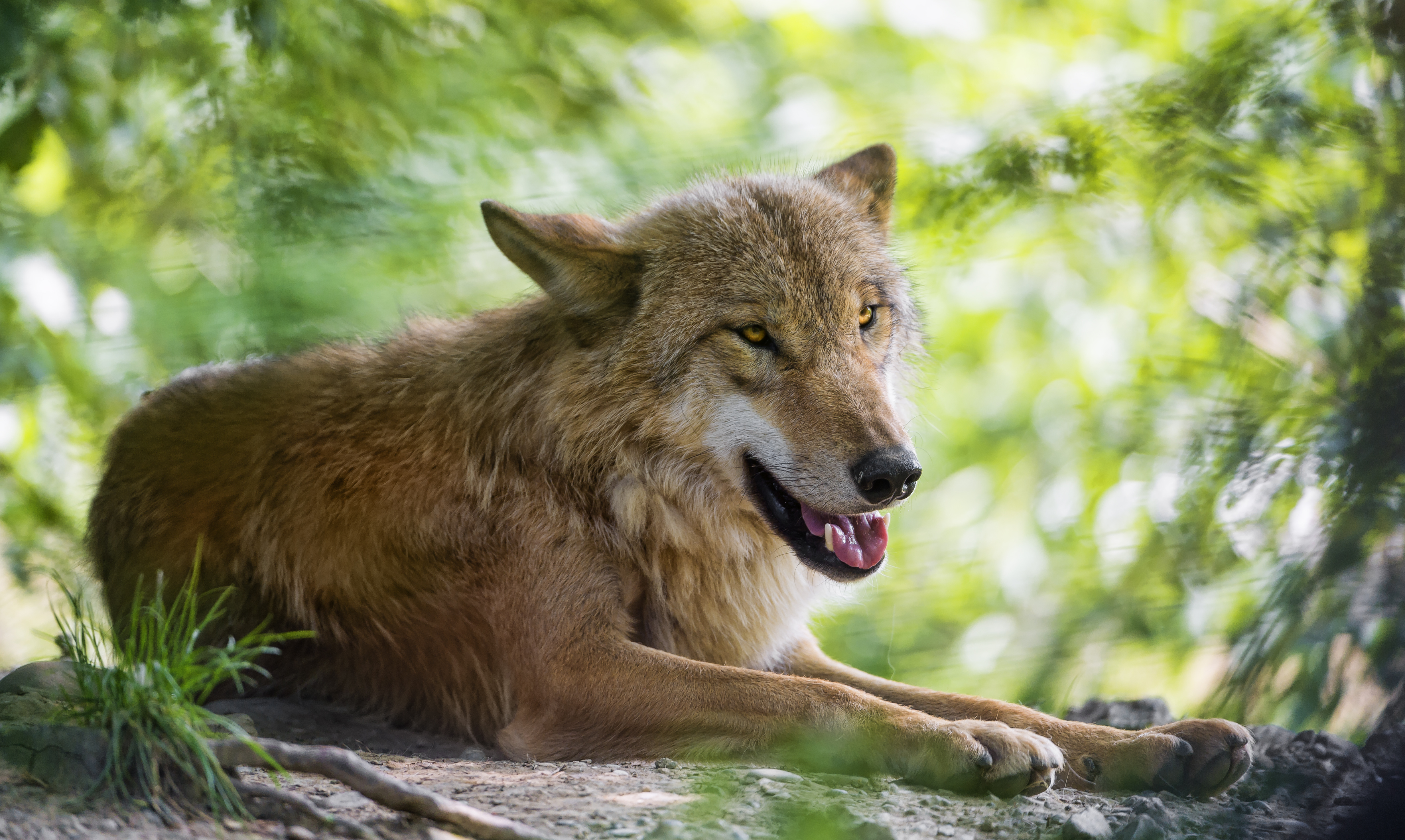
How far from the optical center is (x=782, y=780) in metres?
2.23

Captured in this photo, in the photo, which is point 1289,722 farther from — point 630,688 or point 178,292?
point 178,292

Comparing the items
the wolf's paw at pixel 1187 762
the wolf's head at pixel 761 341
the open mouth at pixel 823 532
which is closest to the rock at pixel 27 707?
the wolf's head at pixel 761 341

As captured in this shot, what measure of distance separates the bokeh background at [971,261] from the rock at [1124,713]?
0.13 meters

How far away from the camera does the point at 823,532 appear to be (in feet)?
9.25

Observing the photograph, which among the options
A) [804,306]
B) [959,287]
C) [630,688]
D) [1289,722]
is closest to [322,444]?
[630,688]

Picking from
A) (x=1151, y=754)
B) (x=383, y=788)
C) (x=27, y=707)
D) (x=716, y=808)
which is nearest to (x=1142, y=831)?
(x=1151, y=754)

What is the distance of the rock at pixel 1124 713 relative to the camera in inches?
131

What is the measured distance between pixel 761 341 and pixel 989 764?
1.33 metres

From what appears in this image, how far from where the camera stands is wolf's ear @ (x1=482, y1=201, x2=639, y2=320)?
2928mm

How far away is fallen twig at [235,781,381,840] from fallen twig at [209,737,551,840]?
0.05 m

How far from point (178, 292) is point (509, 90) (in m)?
2.11

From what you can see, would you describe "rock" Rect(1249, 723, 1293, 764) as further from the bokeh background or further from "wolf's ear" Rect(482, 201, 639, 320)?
"wolf's ear" Rect(482, 201, 639, 320)

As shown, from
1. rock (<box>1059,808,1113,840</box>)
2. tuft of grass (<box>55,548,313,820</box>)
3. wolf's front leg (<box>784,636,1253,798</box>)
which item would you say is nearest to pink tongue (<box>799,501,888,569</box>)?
wolf's front leg (<box>784,636,1253,798</box>)

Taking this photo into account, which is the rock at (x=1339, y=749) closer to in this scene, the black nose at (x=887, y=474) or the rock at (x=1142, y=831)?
the rock at (x=1142, y=831)
